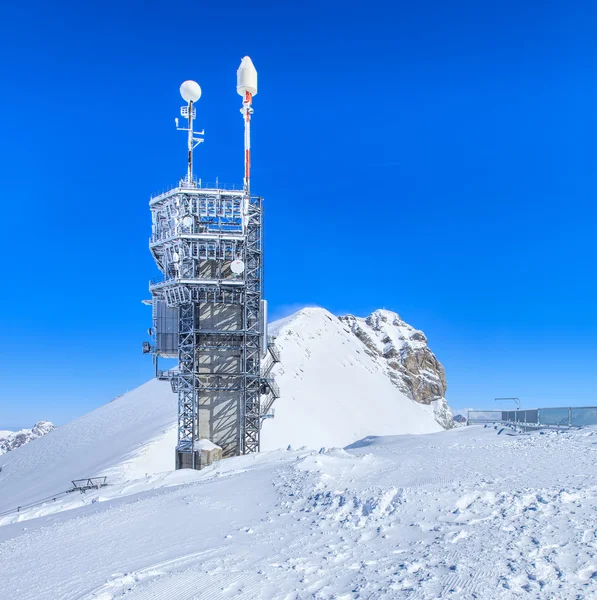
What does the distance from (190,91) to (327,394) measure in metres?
43.3

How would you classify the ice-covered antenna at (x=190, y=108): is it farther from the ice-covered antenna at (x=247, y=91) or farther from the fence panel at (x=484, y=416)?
the fence panel at (x=484, y=416)

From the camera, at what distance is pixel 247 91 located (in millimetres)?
35625

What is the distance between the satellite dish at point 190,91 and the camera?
3584cm

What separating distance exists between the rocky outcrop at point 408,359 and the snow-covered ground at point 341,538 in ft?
307

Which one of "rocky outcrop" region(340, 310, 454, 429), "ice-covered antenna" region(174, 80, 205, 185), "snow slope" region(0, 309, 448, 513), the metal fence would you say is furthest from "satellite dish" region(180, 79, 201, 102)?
"rocky outcrop" region(340, 310, 454, 429)

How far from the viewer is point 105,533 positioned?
12453mm

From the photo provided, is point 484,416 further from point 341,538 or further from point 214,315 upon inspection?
point 341,538

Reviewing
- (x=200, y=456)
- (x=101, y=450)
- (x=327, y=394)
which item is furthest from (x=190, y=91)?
(x=327, y=394)

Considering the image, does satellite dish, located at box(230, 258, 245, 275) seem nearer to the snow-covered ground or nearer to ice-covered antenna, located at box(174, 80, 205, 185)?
ice-covered antenna, located at box(174, 80, 205, 185)

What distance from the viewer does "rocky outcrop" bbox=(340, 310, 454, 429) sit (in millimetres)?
111875

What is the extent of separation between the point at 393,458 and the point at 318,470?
3.15m

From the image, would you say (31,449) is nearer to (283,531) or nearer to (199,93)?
(199,93)

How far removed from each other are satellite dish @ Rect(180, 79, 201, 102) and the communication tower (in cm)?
390

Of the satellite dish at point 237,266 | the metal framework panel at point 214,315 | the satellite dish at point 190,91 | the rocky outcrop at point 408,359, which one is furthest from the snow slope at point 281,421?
the satellite dish at point 190,91
